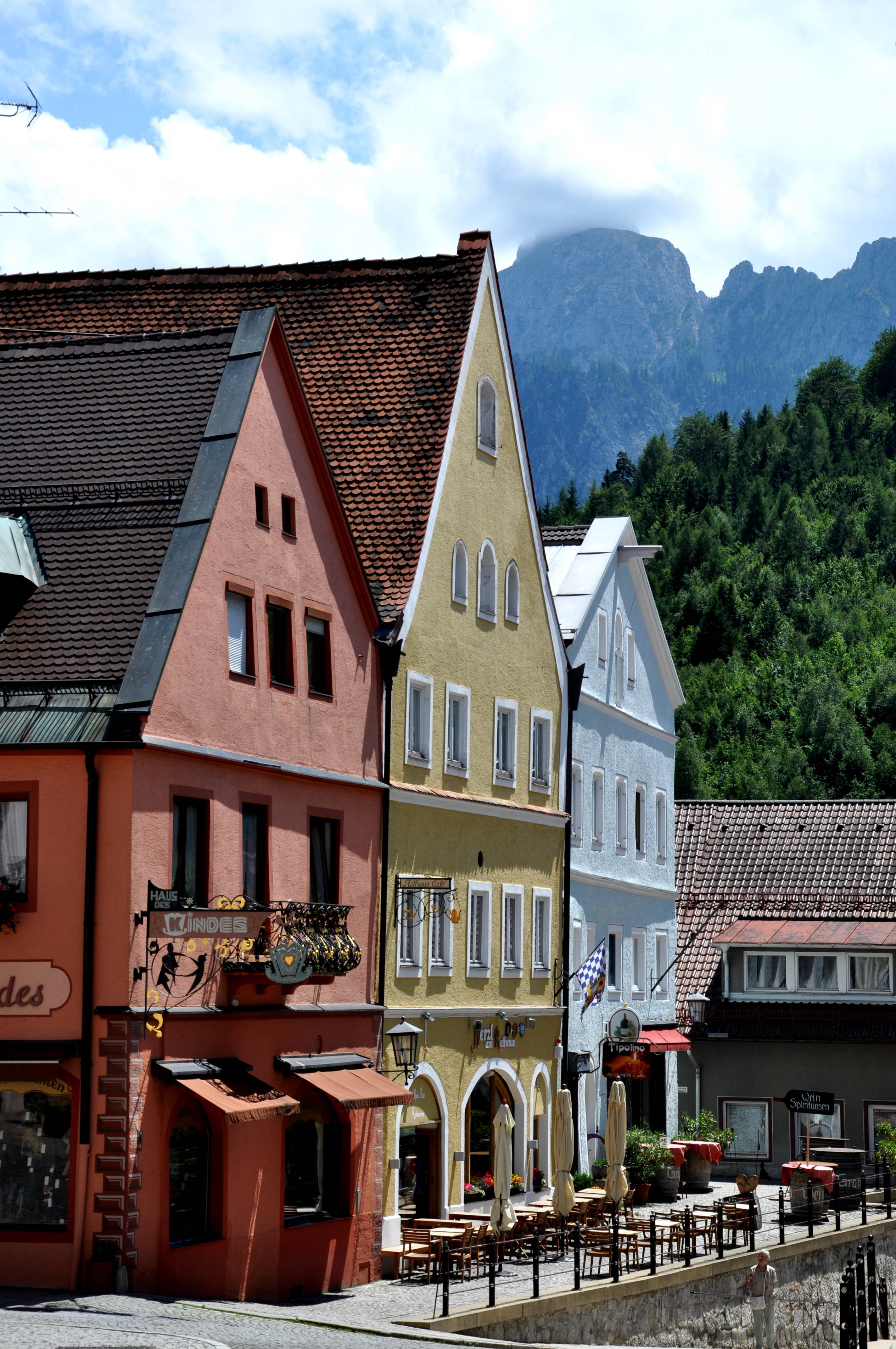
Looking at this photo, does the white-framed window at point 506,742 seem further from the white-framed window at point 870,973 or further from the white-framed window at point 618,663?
the white-framed window at point 870,973

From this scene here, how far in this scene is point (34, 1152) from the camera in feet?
79.7

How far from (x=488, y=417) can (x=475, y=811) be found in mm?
7657

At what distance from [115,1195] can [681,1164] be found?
20.6 meters

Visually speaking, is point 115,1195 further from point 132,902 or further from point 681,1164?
point 681,1164

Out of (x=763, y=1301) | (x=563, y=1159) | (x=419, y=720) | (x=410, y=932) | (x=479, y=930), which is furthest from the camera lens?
(x=479, y=930)

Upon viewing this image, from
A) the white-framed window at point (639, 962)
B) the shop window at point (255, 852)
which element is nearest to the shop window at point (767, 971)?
the white-framed window at point (639, 962)

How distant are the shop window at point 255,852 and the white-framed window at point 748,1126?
24661 mm

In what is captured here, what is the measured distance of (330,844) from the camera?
30.8 m

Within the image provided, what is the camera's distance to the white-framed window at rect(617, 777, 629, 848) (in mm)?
45438

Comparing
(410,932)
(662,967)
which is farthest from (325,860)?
(662,967)

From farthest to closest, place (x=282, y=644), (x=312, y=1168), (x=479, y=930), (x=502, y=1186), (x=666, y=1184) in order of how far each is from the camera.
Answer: (x=666, y=1184) < (x=479, y=930) < (x=282, y=644) < (x=502, y=1186) < (x=312, y=1168)

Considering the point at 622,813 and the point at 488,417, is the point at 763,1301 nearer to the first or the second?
the point at 622,813

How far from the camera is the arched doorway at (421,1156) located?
3297 centimetres

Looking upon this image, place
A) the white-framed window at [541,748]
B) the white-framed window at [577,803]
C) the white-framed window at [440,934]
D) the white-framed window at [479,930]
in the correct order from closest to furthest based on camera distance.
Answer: the white-framed window at [440,934] → the white-framed window at [479,930] → the white-framed window at [541,748] → the white-framed window at [577,803]
